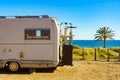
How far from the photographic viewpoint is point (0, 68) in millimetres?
16641

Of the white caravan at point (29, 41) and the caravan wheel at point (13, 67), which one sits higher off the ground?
the white caravan at point (29, 41)

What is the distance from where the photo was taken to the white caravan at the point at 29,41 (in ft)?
51.9

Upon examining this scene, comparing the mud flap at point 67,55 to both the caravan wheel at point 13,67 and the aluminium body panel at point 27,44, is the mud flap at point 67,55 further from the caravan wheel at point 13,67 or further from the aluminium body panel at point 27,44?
the caravan wheel at point 13,67

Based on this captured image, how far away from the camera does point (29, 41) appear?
628 inches

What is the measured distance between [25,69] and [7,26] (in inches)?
119

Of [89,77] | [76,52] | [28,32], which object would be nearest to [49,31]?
[28,32]

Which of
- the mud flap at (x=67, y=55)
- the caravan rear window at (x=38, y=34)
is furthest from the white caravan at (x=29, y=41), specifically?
the mud flap at (x=67, y=55)

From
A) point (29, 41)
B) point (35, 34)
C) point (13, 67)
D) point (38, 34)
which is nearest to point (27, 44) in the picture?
point (29, 41)

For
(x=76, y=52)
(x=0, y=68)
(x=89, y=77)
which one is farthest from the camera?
(x=76, y=52)

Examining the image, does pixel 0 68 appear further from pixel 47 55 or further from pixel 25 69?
pixel 47 55

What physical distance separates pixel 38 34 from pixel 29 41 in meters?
0.62

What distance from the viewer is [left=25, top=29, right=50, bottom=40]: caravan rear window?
623 inches

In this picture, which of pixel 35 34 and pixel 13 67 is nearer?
pixel 35 34

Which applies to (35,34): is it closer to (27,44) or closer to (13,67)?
(27,44)
